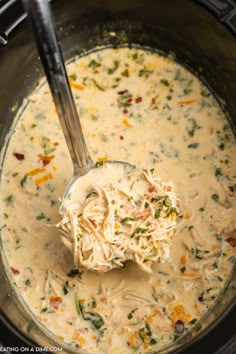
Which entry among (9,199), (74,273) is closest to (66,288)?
(74,273)

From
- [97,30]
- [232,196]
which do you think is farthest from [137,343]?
[97,30]

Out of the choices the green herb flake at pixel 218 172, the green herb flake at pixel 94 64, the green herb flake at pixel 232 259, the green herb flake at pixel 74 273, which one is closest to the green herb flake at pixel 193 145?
the green herb flake at pixel 218 172

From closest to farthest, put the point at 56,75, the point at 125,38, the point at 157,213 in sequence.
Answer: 1. the point at 56,75
2. the point at 157,213
3. the point at 125,38

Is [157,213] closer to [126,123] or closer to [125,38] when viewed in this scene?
[126,123]

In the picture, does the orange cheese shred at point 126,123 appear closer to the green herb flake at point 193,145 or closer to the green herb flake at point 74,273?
the green herb flake at point 193,145

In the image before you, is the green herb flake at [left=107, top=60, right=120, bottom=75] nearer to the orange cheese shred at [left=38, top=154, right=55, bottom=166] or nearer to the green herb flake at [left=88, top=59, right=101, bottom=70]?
the green herb flake at [left=88, top=59, right=101, bottom=70]
